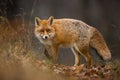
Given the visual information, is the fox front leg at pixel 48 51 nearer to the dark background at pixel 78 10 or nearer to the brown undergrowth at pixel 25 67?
the brown undergrowth at pixel 25 67

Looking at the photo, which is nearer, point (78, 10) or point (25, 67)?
point (25, 67)

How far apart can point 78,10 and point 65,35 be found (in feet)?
24.2

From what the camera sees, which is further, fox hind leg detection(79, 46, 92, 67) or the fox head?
fox hind leg detection(79, 46, 92, 67)

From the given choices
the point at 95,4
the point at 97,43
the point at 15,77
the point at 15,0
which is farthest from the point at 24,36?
the point at 95,4

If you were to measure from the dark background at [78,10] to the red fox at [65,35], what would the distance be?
11.9 feet

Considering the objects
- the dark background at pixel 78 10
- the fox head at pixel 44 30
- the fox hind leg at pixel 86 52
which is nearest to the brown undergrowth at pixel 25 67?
the fox head at pixel 44 30

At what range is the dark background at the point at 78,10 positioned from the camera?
15.0 meters

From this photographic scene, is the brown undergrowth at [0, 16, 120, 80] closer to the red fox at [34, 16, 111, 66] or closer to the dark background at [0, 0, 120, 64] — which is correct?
the red fox at [34, 16, 111, 66]

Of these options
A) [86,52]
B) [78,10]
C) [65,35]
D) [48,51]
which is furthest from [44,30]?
[78,10]

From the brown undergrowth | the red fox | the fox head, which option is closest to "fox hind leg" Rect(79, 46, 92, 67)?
the red fox

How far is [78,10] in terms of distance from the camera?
17.5 m

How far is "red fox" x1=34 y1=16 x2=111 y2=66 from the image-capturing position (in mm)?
10039

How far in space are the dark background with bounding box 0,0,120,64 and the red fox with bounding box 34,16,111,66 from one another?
3614 mm

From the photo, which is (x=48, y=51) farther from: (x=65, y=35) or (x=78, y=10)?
(x=78, y=10)
